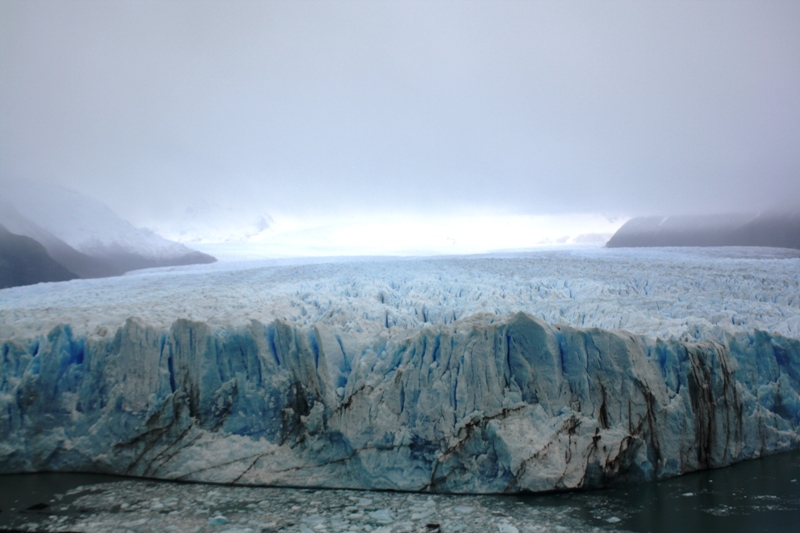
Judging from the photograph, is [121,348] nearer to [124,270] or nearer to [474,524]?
[474,524]

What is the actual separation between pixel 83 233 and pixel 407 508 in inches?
683

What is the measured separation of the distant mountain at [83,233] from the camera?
15047 mm

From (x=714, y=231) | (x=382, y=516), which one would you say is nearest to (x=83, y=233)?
(x=382, y=516)

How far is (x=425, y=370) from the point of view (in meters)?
5.99

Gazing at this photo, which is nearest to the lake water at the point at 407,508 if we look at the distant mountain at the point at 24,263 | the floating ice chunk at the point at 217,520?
A: the floating ice chunk at the point at 217,520

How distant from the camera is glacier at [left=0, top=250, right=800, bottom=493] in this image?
18.2ft

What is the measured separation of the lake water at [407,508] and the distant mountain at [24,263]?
8.25 meters

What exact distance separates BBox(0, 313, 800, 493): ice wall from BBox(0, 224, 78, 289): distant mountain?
23.8 ft

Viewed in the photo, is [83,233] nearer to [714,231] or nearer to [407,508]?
[407,508]

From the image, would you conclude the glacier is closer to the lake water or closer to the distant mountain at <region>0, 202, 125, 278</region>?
the lake water

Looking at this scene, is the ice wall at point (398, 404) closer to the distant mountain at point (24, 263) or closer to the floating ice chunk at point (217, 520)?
the floating ice chunk at point (217, 520)

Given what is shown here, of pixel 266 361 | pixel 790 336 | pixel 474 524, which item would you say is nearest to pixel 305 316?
pixel 266 361

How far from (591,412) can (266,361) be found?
4.01 meters

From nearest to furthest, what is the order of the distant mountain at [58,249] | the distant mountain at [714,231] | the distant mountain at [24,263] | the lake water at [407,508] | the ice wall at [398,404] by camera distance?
1. the lake water at [407,508]
2. the ice wall at [398,404]
3. the distant mountain at [24,263]
4. the distant mountain at [58,249]
5. the distant mountain at [714,231]
